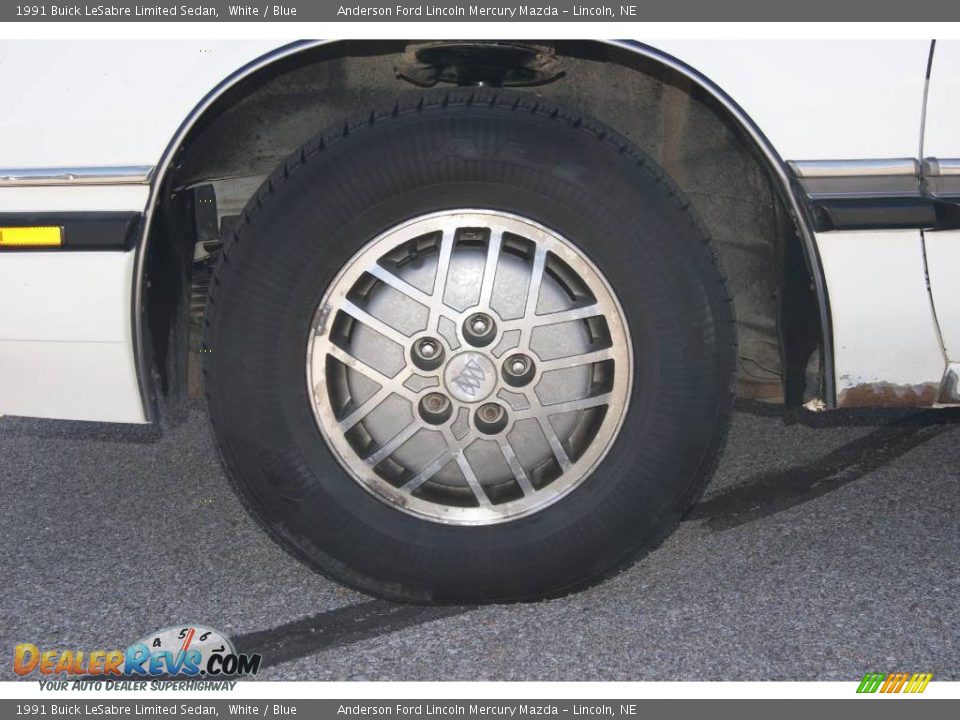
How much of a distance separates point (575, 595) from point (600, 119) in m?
1.14

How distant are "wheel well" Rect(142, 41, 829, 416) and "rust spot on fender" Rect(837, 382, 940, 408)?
0.07 m

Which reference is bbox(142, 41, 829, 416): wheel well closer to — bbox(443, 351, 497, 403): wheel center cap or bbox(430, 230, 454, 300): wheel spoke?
bbox(430, 230, 454, 300): wheel spoke

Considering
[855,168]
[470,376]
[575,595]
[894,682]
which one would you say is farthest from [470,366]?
[894,682]

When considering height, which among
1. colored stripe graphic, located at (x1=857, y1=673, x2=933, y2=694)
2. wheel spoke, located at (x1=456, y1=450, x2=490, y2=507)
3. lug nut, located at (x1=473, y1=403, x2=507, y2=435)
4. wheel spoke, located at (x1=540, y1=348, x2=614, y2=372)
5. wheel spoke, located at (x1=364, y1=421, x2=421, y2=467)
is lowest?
colored stripe graphic, located at (x1=857, y1=673, x2=933, y2=694)

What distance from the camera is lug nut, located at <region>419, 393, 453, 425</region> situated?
2.39 meters

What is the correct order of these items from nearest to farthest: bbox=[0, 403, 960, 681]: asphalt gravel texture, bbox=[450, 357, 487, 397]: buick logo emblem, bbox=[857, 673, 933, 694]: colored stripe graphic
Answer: bbox=[857, 673, 933, 694]: colored stripe graphic → bbox=[0, 403, 960, 681]: asphalt gravel texture → bbox=[450, 357, 487, 397]: buick logo emblem

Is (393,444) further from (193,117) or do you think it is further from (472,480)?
(193,117)

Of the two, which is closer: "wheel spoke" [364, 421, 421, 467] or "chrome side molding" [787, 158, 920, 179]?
"chrome side molding" [787, 158, 920, 179]

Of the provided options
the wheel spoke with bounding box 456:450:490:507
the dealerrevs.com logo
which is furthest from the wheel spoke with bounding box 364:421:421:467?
the dealerrevs.com logo

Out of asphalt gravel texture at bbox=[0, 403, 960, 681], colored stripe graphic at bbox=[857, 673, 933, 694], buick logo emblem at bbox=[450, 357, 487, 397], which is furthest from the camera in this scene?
buick logo emblem at bbox=[450, 357, 487, 397]

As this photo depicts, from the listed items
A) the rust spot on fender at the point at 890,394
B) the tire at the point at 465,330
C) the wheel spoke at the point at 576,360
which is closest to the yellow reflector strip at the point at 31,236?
the tire at the point at 465,330

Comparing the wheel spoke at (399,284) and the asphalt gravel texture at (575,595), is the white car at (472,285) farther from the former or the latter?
the asphalt gravel texture at (575,595)

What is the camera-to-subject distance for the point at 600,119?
107 inches

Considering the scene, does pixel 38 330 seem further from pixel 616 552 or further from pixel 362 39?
pixel 616 552
